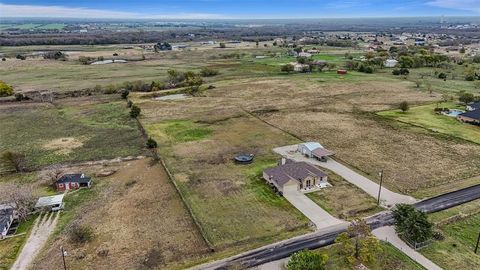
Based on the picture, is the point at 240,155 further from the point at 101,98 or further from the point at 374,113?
the point at 101,98

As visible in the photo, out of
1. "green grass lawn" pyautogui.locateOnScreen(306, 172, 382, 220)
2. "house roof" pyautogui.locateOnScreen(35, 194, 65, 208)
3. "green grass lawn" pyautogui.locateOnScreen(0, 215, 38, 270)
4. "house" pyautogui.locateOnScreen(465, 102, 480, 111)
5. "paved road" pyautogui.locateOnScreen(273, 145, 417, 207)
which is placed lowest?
"green grass lawn" pyautogui.locateOnScreen(0, 215, 38, 270)

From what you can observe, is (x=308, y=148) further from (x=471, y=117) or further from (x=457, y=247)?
(x=471, y=117)

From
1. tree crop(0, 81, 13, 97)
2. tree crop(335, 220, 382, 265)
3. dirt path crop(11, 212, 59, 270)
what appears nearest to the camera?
tree crop(335, 220, 382, 265)

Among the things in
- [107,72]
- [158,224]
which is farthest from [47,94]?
[158,224]

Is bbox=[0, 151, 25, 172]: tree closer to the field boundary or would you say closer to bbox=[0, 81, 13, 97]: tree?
the field boundary

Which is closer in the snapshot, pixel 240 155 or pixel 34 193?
pixel 34 193

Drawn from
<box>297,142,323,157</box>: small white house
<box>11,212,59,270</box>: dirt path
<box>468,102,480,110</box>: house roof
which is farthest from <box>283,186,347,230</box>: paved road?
<box>468,102,480,110</box>: house roof

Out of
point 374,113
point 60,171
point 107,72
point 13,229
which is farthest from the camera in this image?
point 107,72
